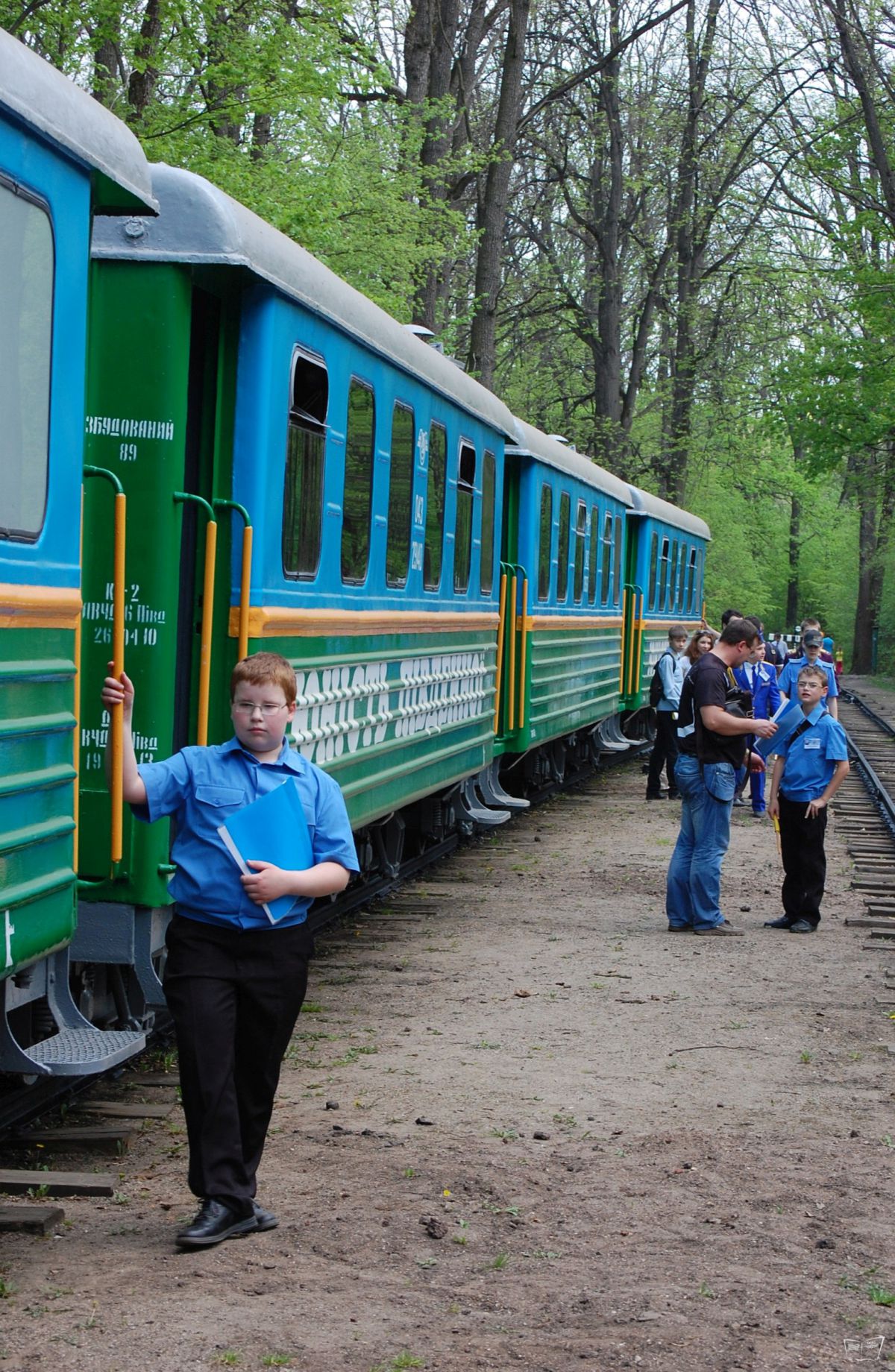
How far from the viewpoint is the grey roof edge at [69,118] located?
15.3ft

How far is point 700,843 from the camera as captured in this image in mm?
10336

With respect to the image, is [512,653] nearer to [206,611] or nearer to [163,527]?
[206,611]

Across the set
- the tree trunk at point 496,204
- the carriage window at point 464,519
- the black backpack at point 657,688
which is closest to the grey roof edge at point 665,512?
the tree trunk at point 496,204

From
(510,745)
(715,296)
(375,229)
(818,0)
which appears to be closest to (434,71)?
(375,229)

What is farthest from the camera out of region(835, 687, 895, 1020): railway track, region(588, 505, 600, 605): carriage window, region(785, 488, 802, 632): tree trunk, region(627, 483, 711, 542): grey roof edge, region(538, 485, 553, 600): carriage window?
region(785, 488, 802, 632): tree trunk

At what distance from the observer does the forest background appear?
17.8 metres

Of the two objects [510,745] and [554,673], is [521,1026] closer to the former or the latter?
[510,745]

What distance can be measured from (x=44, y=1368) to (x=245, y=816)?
1.41m

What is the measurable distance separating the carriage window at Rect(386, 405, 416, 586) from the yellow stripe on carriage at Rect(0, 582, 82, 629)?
13.3ft

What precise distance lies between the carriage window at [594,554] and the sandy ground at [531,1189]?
29.1 feet

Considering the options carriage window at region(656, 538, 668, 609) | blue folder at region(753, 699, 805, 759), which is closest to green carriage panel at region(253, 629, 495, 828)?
blue folder at region(753, 699, 805, 759)

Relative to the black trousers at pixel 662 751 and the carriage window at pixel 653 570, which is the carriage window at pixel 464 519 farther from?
the carriage window at pixel 653 570

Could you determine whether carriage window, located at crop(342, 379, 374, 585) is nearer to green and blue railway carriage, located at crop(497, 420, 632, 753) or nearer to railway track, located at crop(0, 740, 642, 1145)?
railway track, located at crop(0, 740, 642, 1145)

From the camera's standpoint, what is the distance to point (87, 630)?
6168 millimetres
